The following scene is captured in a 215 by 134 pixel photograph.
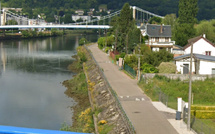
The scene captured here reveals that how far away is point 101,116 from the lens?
24156mm

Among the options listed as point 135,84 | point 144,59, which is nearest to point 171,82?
point 135,84

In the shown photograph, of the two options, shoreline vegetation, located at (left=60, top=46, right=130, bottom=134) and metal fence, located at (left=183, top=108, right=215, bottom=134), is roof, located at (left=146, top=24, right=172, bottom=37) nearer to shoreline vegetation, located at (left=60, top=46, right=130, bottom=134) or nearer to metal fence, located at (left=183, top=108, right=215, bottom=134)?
shoreline vegetation, located at (left=60, top=46, right=130, bottom=134)

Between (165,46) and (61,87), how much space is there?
820 inches

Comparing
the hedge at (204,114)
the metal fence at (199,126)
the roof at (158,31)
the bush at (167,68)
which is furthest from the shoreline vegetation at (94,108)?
the roof at (158,31)

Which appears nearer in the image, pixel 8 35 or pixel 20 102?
pixel 20 102

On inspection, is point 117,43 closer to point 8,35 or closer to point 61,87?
point 61,87

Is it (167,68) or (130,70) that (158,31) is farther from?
(167,68)

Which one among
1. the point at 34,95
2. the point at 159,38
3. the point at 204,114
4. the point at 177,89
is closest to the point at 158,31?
the point at 159,38

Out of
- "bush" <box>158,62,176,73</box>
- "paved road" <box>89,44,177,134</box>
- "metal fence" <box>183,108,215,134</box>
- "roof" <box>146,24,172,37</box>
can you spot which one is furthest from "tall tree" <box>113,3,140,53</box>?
"metal fence" <box>183,108,215,134</box>

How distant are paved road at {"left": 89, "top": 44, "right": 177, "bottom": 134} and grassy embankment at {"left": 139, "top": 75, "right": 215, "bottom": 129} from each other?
775 millimetres

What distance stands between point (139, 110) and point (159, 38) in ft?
113

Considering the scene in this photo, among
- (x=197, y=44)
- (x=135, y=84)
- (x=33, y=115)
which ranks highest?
(x=197, y=44)

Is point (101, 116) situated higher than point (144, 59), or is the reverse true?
point (144, 59)

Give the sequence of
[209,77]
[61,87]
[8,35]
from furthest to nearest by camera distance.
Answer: [8,35]
[61,87]
[209,77]
